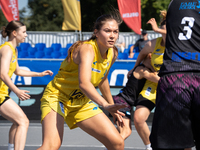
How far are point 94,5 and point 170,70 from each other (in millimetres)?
27377

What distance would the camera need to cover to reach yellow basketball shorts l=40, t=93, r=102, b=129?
9.90 ft

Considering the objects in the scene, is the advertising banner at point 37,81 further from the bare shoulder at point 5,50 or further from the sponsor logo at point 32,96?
the bare shoulder at point 5,50

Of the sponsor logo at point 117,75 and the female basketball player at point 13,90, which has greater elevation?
the female basketball player at point 13,90

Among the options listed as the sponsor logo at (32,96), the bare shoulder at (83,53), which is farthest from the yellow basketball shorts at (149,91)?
the sponsor logo at (32,96)

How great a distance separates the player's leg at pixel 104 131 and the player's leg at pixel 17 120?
3.07 feet

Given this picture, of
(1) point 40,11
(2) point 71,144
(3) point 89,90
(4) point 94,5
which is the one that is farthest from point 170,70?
(1) point 40,11

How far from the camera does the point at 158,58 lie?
4.25m

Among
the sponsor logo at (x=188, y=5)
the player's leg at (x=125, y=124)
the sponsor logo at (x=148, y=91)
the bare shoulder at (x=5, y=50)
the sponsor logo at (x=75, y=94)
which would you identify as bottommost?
the player's leg at (x=125, y=124)

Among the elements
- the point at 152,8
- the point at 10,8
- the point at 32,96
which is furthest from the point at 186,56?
the point at 152,8

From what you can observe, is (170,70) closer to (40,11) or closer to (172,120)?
(172,120)

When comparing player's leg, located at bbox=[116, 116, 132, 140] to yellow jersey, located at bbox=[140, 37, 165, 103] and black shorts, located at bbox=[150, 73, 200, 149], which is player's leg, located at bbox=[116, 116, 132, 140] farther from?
black shorts, located at bbox=[150, 73, 200, 149]

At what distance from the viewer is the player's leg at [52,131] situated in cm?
278

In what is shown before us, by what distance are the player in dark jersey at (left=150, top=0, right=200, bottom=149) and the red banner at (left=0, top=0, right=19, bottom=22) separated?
1209 centimetres

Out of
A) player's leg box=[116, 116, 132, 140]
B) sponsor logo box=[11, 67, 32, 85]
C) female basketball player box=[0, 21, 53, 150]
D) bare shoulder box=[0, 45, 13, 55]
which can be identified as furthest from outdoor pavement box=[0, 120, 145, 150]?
bare shoulder box=[0, 45, 13, 55]
